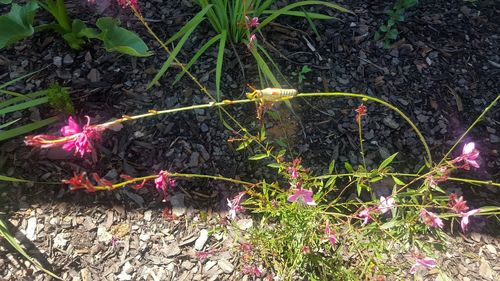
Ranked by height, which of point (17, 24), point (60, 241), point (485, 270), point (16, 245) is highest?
point (17, 24)

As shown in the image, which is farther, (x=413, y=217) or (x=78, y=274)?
(x=78, y=274)

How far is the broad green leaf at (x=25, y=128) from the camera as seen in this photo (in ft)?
5.71

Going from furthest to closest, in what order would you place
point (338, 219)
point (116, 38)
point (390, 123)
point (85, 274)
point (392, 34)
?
point (392, 34) → point (390, 123) → point (116, 38) → point (85, 274) → point (338, 219)

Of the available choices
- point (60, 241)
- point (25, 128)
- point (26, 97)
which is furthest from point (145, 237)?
point (26, 97)

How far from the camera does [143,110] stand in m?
1.99

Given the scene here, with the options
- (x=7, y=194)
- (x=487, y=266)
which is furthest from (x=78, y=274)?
(x=487, y=266)

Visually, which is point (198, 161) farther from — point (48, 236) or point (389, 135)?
A: point (389, 135)

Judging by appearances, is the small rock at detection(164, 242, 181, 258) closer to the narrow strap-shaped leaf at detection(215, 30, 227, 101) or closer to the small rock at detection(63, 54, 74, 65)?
the narrow strap-shaped leaf at detection(215, 30, 227, 101)

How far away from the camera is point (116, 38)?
1.87 meters

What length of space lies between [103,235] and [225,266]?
49 centimetres

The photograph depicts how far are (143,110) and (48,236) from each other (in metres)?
0.65

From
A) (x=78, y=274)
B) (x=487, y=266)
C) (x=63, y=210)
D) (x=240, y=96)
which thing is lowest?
(x=487, y=266)

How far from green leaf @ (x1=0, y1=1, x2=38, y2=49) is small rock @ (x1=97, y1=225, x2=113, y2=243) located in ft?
2.78

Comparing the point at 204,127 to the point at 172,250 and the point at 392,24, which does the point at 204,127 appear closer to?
the point at 172,250
